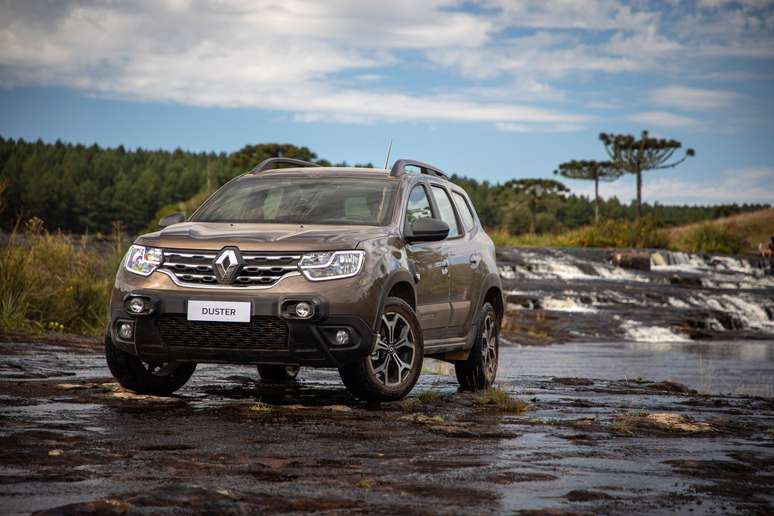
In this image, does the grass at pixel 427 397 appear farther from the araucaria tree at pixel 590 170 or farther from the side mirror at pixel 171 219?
the araucaria tree at pixel 590 170

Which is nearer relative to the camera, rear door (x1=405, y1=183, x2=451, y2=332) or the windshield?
the windshield

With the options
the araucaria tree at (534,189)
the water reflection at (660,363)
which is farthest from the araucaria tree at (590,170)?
the water reflection at (660,363)

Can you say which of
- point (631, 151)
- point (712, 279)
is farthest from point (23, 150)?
point (712, 279)

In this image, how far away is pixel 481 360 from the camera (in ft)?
37.0

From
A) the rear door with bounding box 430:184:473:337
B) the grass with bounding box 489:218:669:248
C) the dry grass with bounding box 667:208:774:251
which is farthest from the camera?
the dry grass with bounding box 667:208:774:251

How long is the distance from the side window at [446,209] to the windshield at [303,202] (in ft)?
3.08

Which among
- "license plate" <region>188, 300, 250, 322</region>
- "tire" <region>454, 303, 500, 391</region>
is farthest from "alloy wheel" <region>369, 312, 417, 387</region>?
"tire" <region>454, 303, 500, 391</region>

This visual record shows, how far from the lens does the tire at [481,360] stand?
1120 centimetres

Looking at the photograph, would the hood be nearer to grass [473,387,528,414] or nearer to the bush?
grass [473,387,528,414]

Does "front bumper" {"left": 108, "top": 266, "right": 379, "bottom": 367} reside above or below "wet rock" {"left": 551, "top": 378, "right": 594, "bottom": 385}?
above

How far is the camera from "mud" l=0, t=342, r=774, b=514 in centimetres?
518

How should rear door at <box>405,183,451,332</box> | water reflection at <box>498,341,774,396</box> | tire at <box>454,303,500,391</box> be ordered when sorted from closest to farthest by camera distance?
rear door at <box>405,183,451,332</box> → tire at <box>454,303,500,391</box> → water reflection at <box>498,341,774,396</box>

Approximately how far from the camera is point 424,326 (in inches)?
390

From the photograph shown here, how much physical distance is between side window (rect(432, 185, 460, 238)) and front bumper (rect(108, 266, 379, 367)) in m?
2.35
